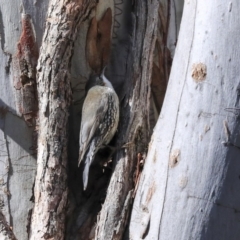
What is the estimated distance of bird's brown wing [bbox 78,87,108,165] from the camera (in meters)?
2.01

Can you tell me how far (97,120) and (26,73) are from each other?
30cm

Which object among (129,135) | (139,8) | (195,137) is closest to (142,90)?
(129,135)

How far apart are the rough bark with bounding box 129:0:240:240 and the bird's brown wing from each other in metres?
0.39

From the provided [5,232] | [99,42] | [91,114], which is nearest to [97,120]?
[91,114]

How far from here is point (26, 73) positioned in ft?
6.59

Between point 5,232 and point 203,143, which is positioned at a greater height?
point 203,143

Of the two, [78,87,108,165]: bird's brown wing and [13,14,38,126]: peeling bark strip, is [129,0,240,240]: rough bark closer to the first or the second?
[78,87,108,165]: bird's brown wing

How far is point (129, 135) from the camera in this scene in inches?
79.4

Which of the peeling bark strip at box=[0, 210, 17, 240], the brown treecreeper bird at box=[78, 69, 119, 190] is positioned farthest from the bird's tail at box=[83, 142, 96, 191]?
the peeling bark strip at box=[0, 210, 17, 240]

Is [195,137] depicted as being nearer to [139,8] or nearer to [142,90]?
[142,90]

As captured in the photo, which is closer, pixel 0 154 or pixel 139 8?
pixel 0 154

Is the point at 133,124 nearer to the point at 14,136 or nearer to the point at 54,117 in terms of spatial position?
the point at 54,117

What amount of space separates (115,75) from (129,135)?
29 centimetres

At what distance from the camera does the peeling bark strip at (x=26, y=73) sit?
2.00 meters
